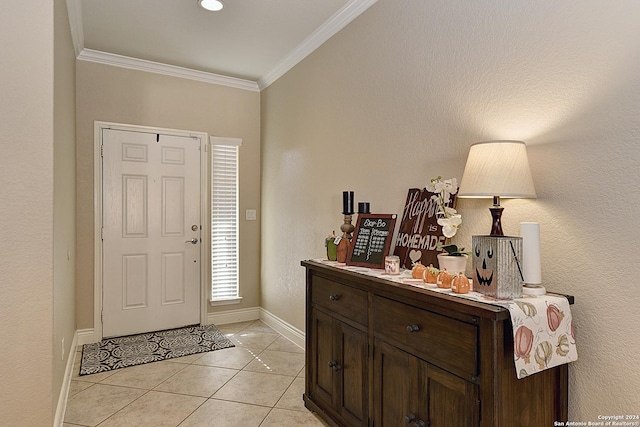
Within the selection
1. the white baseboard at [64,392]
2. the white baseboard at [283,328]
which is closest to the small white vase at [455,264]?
the white baseboard at [283,328]

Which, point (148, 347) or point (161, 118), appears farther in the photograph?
point (161, 118)

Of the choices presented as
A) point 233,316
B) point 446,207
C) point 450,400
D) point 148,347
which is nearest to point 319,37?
point 446,207

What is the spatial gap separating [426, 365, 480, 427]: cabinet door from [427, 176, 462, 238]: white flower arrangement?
2.09 ft

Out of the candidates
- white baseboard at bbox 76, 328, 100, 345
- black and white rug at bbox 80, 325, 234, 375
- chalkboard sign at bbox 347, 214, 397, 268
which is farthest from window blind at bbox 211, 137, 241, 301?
chalkboard sign at bbox 347, 214, 397, 268

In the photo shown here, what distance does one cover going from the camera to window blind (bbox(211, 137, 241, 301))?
4.32 m

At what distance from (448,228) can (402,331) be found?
1.73 ft

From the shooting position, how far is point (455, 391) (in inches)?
56.9

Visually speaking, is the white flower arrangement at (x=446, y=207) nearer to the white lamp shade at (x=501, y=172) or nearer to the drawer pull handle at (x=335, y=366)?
the white lamp shade at (x=501, y=172)

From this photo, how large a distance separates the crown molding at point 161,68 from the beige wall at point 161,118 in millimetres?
49

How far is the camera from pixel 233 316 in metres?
4.42

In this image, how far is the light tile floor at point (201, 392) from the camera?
239cm

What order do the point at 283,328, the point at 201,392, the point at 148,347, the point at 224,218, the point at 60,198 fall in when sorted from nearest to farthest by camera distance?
the point at 60,198 → the point at 201,392 → the point at 148,347 → the point at 283,328 → the point at 224,218

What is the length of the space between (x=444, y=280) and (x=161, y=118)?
3.49 meters

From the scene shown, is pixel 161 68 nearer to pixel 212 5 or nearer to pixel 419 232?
pixel 212 5
